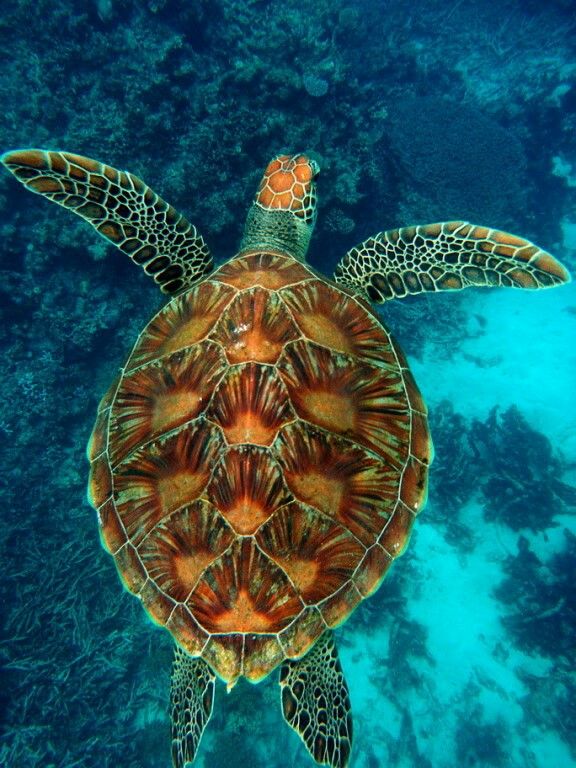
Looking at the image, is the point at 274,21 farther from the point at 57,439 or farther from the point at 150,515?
the point at 150,515

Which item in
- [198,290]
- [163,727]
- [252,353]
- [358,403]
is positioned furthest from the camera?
[163,727]

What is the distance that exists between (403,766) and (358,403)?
5.55m

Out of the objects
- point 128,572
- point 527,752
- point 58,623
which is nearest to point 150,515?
point 128,572

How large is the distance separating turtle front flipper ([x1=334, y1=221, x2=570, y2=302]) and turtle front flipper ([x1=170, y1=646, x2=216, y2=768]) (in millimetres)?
3002

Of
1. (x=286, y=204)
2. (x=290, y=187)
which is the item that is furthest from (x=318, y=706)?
(x=290, y=187)

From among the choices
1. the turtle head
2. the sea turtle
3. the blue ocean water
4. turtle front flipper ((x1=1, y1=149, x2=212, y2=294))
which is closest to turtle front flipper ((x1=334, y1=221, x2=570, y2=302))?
the sea turtle

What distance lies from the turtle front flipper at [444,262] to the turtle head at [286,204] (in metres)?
0.55

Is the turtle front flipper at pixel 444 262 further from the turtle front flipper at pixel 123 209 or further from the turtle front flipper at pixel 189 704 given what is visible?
the turtle front flipper at pixel 189 704

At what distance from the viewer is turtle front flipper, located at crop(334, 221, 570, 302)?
2.84 meters

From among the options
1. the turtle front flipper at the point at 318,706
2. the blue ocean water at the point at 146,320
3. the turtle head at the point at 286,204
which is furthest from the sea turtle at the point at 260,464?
the blue ocean water at the point at 146,320

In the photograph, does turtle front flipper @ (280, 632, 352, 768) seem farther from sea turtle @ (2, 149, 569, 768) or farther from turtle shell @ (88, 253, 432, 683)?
turtle shell @ (88, 253, 432, 683)

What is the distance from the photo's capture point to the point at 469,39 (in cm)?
1255

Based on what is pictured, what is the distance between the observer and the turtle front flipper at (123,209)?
275 centimetres

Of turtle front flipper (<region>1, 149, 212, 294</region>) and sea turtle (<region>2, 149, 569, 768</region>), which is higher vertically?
turtle front flipper (<region>1, 149, 212, 294</region>)
